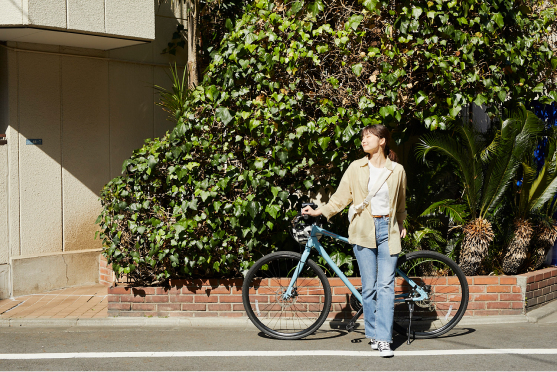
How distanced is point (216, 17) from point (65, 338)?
5001mm

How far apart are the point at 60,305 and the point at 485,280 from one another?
182 inches

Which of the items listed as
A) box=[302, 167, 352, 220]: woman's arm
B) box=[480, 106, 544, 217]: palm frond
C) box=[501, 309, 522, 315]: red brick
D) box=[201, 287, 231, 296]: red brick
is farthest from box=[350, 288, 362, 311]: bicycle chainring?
box=[480, 106, 544, 217]: palm frond

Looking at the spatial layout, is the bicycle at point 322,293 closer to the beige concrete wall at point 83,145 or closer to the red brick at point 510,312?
the red brick at point 510,312

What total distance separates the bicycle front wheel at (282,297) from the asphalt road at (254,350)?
0.50 feet

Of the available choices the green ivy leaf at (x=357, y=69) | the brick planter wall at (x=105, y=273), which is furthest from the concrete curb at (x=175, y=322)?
the green ivy leaf at (x=357, y=69)

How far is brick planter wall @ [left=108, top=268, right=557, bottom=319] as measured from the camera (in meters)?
6.05


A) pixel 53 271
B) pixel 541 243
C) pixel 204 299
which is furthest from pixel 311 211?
pixel 53 271

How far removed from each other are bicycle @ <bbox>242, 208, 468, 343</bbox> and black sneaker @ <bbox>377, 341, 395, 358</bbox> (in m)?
0.46

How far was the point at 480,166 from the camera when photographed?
638cm

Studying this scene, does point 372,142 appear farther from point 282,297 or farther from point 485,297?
point 485,297

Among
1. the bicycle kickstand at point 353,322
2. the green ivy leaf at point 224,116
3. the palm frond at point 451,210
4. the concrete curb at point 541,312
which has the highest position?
the green ivy leaf at point 224,116

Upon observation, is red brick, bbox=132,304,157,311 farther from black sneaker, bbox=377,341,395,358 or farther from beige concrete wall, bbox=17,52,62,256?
black sneaker, bbox=377,341,395,358

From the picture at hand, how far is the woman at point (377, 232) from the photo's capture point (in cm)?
497

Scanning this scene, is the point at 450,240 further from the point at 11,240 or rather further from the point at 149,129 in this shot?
the point at 11,240
